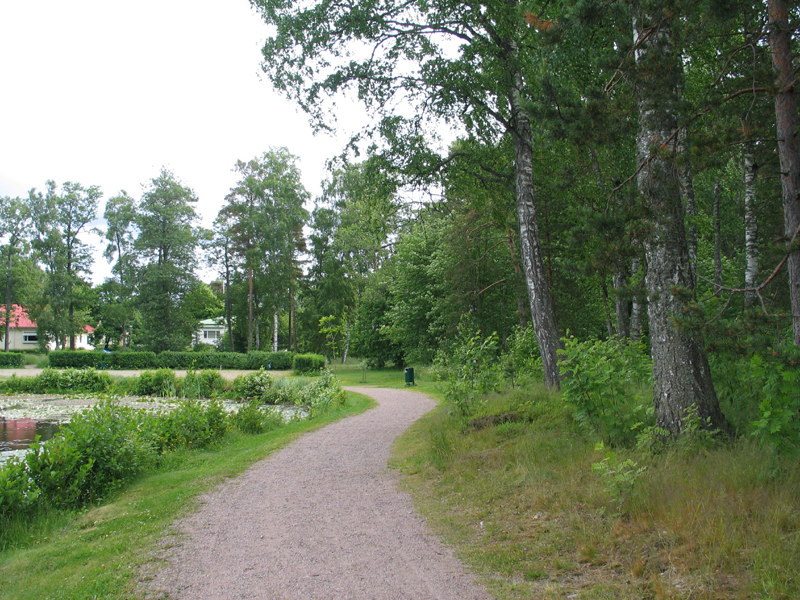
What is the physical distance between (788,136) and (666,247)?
1.38m

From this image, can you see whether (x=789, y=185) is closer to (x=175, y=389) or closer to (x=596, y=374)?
(x=596, y=374)

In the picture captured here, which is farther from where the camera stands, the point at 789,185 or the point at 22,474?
the point at 22,474

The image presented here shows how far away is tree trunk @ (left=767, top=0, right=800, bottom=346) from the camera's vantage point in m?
4.53

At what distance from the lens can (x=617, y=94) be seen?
6090mm

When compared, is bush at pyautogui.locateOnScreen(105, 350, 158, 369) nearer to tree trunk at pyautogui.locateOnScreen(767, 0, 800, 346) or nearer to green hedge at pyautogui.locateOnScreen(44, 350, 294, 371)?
green hedge at pyautogui.locateOnScreen(44, 350, 294, 371)

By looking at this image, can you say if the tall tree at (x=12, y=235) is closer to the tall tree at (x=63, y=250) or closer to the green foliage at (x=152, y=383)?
the tall tree at (x=63, y=250)

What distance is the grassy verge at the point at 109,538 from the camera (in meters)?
4.16

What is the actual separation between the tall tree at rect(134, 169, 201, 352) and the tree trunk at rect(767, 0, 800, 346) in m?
41.2

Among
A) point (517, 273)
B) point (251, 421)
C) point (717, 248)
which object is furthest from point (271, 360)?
point (717, 248)

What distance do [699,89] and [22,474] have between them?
1195 cm

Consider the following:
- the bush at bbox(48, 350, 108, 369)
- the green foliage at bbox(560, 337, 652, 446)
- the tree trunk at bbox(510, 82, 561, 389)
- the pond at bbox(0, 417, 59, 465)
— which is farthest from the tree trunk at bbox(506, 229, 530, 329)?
the bush at bbox(48, 350, 108, 369)

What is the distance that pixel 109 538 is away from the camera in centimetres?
525

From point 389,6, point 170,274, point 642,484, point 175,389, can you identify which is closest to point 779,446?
point 642,484

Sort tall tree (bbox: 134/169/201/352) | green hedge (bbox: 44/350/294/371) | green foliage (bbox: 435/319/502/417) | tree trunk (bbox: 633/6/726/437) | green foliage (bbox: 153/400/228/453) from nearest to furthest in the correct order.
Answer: tree trunk (bbox: 633/6/726/437) → green foliage (bbox: 435/319/502/417) → green foliage (bbox: 153/400/228/453) → green hedge (bbox: 44/350/294/371) → tall tree (bbox: 134/169/201/352)
